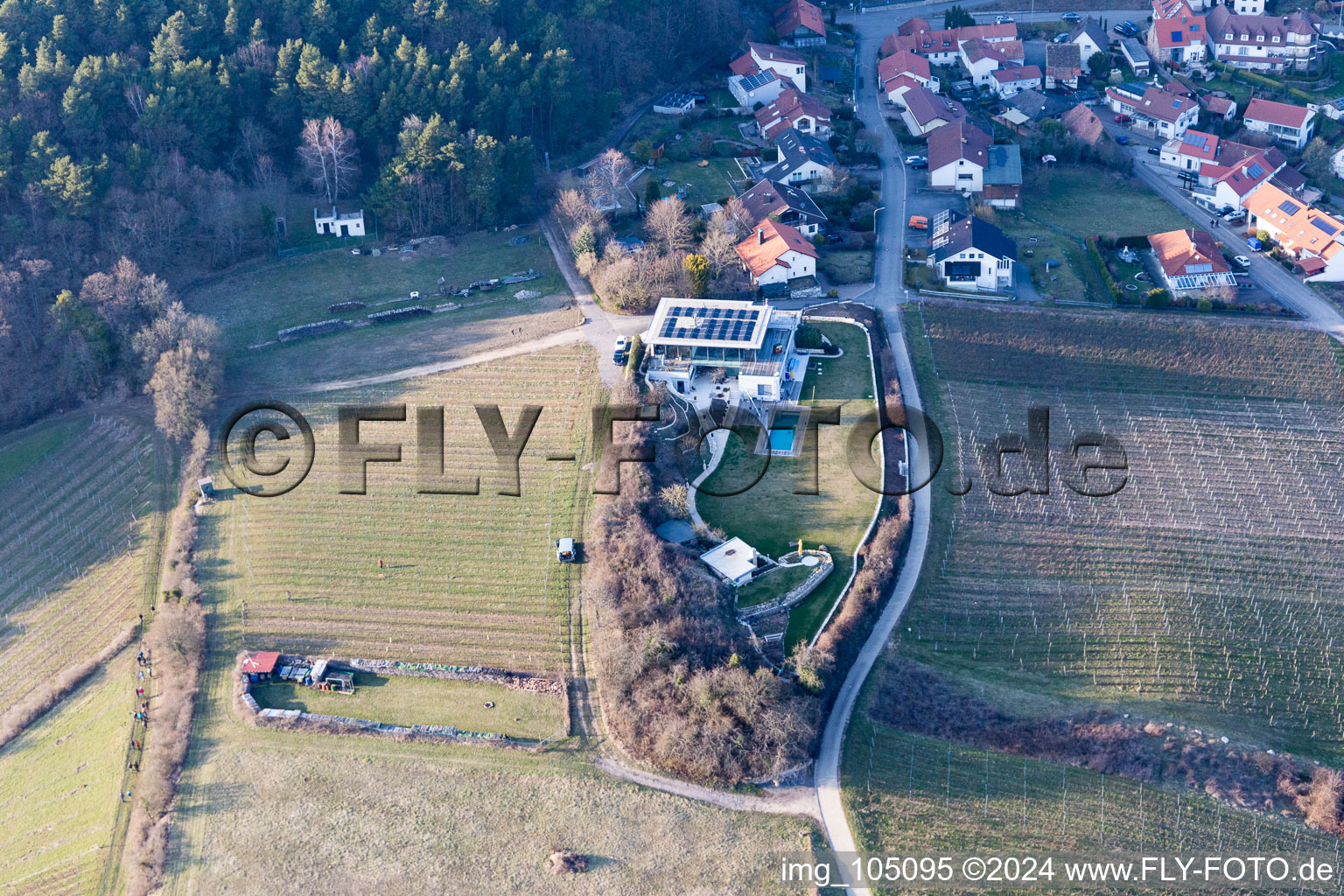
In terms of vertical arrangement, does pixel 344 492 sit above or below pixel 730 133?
below

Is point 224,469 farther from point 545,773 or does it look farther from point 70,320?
point 545,773

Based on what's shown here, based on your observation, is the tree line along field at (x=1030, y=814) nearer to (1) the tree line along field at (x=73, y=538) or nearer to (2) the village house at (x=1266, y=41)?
(1) the tree line along field at (x=73, y=538)

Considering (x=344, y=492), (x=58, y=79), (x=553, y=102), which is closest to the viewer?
(x=344, y=492)

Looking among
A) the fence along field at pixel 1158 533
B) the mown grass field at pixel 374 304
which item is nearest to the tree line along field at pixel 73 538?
the mown grass field at pixel 374 304

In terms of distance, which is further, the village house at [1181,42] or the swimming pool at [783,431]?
the village house at [1181,42]

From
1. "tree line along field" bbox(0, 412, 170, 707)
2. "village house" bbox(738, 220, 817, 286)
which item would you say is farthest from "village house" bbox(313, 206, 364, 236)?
"village house" bbox(738, 220, 817, 286)

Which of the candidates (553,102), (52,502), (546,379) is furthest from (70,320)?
(553,102)

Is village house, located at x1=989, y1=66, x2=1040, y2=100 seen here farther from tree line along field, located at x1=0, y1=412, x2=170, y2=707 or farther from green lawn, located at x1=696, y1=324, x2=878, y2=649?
tree line along field, located at x1=0, y1=412, x2=170, y2=707
